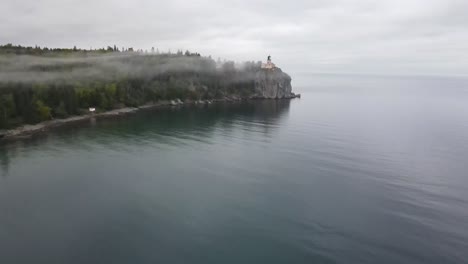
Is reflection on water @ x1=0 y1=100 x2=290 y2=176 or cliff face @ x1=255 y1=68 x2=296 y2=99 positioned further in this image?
cliff face @ x1=255 y1=68 x2=296 y2=99

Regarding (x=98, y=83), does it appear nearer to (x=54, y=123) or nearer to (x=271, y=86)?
(x=54, y=123)

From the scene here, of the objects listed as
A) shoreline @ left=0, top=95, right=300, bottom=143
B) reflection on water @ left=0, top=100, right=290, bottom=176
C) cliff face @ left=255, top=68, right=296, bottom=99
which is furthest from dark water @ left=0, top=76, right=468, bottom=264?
cliff face @ left=255, top=68, right=296, bottom=99

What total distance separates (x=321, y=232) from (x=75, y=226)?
22.6m

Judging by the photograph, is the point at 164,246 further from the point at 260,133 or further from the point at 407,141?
the point at 407,141

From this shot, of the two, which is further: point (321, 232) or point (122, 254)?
point (321, 232)

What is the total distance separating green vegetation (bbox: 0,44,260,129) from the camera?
80188 mm

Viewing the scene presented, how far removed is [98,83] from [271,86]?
314 ft

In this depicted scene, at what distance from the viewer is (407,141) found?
227 ft

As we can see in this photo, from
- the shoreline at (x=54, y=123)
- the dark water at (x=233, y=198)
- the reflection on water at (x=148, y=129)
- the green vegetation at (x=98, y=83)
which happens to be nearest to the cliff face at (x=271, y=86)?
the green vegetation at (x=98, y=83)

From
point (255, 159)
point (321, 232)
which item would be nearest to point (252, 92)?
point (255, 159)

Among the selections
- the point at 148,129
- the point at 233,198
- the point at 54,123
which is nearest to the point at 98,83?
the point at 54,123

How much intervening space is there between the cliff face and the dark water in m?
108

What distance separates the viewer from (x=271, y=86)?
598 ft

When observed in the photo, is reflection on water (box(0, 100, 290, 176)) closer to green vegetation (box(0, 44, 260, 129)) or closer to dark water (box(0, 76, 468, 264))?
dark water (box(0, 76, 468, 264))
